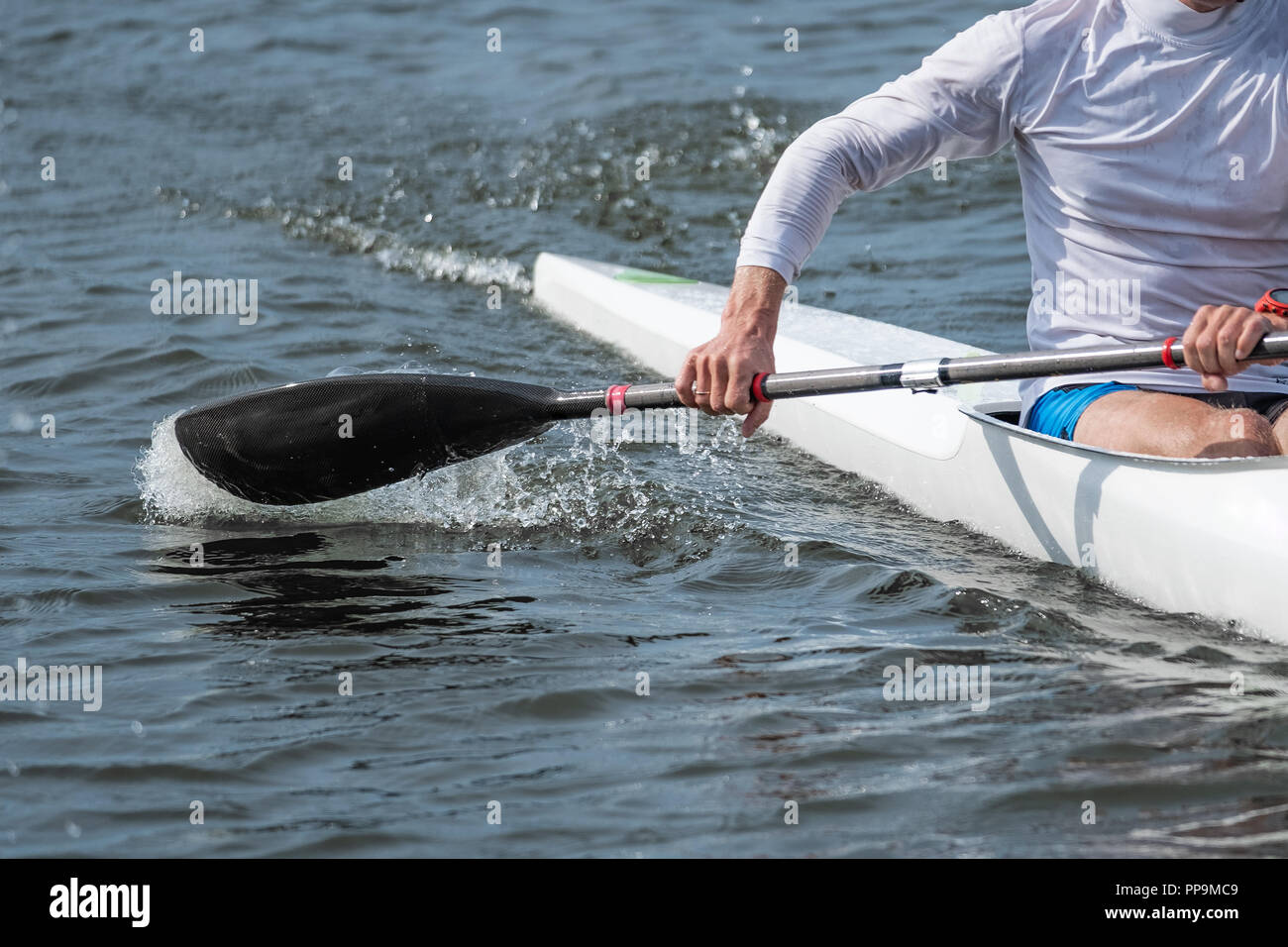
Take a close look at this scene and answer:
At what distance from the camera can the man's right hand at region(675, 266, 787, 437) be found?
3.32 metres

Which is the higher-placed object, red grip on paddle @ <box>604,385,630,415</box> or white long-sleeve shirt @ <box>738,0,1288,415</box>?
white long-sleeve shirt @ <box>738,0,1288,415</box>

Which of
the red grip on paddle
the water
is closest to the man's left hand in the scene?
the water

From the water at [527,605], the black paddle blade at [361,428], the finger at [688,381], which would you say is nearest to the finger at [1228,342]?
the water at [527,605]

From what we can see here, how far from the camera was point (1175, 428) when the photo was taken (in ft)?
10.9

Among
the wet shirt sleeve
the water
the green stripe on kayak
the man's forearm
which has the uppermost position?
the wet shirt sleeve

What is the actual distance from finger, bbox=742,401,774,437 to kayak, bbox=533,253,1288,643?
0.72m

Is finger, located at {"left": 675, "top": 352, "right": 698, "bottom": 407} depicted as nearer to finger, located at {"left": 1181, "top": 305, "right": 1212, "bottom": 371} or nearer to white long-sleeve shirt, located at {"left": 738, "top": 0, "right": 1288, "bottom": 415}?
white long-sleeve shirt, located at {"left": 738, "top": 0, "right": 1288, "bottom": 415}

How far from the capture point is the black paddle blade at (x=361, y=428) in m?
4.22

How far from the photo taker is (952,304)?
6637 mm

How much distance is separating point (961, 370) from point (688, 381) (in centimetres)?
62

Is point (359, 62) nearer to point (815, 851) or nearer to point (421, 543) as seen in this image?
point (421, 543)

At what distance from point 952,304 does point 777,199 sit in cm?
330

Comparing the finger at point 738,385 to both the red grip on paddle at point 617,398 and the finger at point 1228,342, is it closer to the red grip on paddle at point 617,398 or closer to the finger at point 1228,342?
the red grip on paddle at point 617,398

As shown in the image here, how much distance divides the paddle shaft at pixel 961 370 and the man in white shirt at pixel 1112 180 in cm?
14
